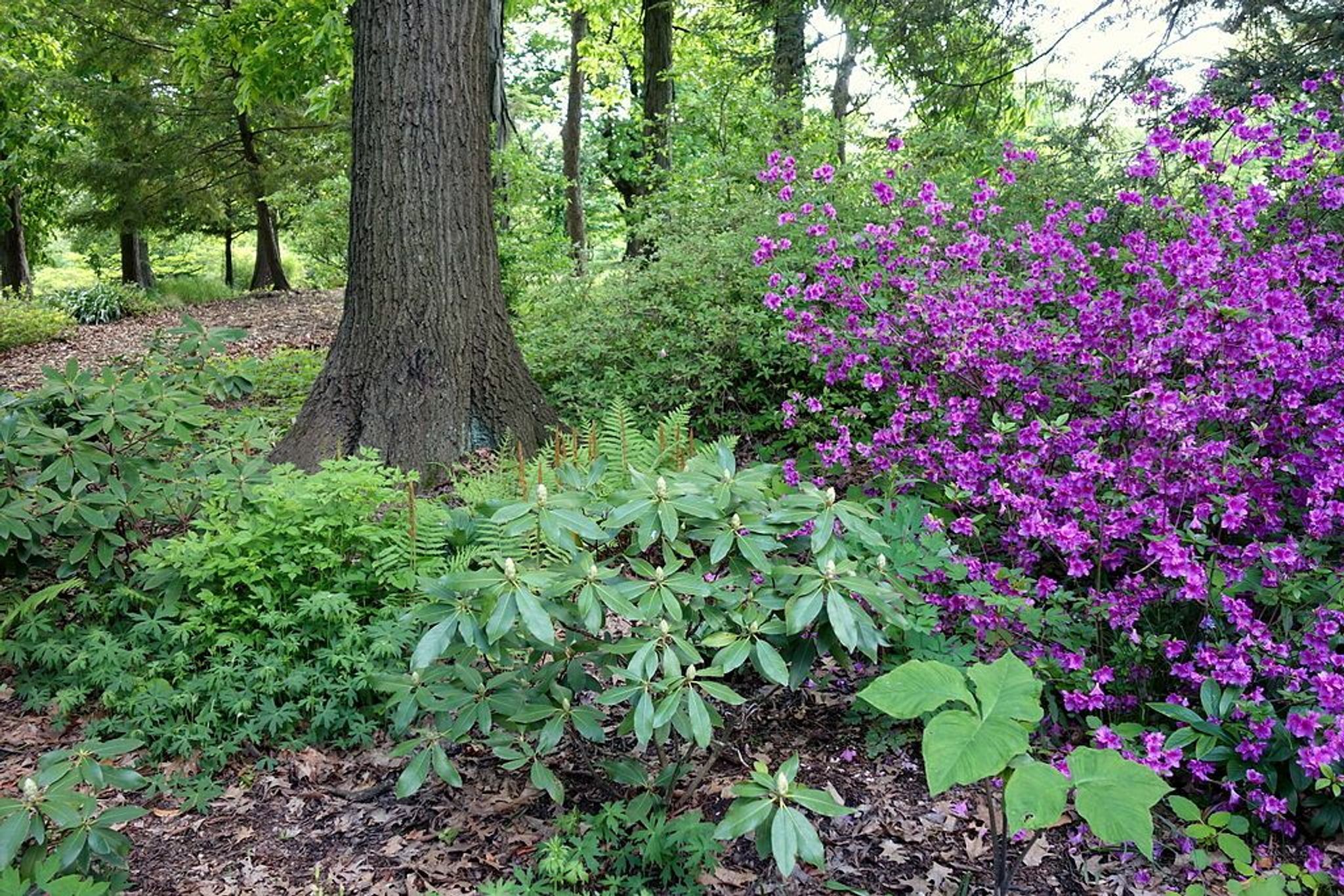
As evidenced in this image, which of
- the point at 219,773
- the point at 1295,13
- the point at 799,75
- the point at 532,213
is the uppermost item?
the point at 799,75

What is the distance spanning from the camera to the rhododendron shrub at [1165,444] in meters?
2.43

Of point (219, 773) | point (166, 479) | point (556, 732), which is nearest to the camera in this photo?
point (556, 732)

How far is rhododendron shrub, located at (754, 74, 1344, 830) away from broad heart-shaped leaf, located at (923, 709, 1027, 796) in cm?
80

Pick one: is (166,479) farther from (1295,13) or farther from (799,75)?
(799,75)

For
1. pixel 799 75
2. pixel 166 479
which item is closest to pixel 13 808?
pixel 166 479

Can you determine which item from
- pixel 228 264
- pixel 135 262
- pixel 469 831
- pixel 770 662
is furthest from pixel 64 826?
pixel 228 264

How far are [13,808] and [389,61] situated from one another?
12.0ft

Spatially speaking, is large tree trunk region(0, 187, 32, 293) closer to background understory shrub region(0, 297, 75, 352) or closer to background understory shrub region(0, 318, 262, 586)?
background understory shrub region(0, 297, 75, 352)

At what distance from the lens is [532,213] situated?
785 centimetres

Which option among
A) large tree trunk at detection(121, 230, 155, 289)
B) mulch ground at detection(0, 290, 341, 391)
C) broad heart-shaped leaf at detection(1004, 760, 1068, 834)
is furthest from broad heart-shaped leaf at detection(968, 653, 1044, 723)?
large tree trunk at detection(121, 230, 155, 289)

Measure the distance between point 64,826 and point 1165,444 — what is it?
2950mm

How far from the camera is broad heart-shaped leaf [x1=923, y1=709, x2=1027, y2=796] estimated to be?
1659mm

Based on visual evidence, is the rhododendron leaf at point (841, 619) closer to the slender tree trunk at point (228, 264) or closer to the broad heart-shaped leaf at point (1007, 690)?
the broad heart-shaped leaf at point (1007, 690)

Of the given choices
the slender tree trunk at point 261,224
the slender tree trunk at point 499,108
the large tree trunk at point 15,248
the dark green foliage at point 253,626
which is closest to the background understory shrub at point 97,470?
the dark green foliage at point 253,626
